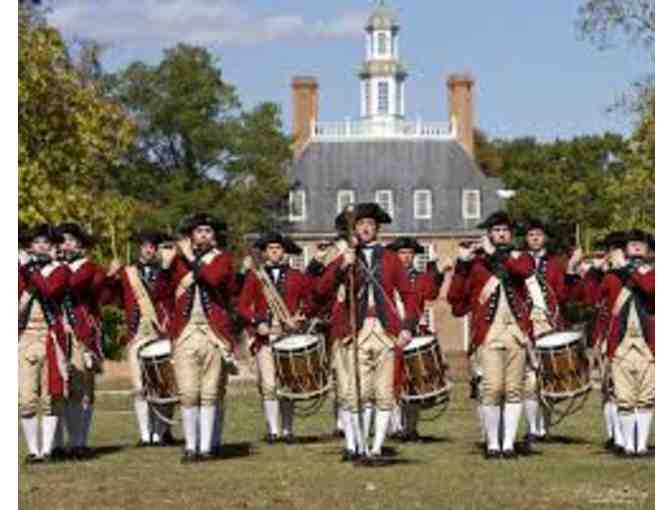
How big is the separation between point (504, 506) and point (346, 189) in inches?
3159

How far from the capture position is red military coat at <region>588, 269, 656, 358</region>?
1780cm

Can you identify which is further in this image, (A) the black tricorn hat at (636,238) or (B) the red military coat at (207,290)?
(A) the black tricorn hat at (636,238)

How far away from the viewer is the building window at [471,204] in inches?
3684

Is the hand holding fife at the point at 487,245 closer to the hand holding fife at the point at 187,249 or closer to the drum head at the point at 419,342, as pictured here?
the drum head at the point at 419,342

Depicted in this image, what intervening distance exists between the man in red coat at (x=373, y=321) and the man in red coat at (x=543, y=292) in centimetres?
241

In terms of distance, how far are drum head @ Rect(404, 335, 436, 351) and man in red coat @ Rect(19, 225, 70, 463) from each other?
315 centimetres

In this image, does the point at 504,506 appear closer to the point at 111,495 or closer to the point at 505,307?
→ the point at 111,495

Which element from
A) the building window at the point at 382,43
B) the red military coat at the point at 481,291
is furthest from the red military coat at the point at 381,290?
the building window at the point at 382,43

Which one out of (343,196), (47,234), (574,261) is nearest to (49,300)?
(47,234)

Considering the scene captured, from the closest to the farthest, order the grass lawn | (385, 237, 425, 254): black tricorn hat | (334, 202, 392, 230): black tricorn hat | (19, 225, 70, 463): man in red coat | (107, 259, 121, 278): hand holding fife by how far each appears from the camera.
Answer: the grass lawn
(334, 202, 392, 230): black tricorn hat
(19, 225, 70, 463): man in red coat
(107, 259, 121, 278): hand holding fife
(385, 237, 425, 254): black tricorn hat

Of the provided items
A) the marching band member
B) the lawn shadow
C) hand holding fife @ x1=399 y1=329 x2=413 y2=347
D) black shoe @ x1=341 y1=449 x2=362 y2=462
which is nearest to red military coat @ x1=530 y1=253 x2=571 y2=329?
the marching band member

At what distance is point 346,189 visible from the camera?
307ft

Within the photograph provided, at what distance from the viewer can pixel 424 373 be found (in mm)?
18922

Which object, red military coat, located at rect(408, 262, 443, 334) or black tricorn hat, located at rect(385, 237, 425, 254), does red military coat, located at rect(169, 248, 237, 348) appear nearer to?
red military coat, located at rect(408, 262, 443, 334)
